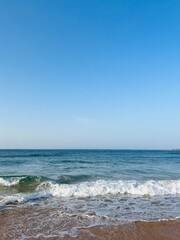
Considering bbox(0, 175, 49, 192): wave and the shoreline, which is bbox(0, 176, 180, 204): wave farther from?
the shoreline

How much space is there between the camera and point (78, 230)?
6.72m

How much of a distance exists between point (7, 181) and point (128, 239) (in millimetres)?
11227

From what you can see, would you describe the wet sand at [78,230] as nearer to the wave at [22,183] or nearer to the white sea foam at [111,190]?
the white sea foam at [111,190]

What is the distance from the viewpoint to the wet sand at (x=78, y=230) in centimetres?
630

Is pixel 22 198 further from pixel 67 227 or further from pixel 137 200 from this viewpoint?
pixel 137 200

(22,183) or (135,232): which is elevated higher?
(135,232)

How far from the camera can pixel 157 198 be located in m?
11.2

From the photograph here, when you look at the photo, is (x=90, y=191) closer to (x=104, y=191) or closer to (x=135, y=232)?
(x=104, y=191)

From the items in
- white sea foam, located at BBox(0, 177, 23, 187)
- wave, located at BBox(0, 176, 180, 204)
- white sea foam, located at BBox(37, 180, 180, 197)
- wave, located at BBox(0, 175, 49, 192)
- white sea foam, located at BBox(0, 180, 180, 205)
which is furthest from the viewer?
white sea foam, located at BBox(0, 177, 23, 187)

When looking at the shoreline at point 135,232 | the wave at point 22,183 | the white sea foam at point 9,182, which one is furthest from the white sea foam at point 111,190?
the shoreline at point 135,232

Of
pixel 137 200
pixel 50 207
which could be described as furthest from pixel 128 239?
pixel 137 200

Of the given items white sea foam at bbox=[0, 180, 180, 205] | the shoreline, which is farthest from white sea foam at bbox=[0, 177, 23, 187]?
the shoreline

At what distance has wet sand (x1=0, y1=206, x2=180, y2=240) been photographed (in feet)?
20.7

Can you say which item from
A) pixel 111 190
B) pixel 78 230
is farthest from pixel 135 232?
pixel 111 190
